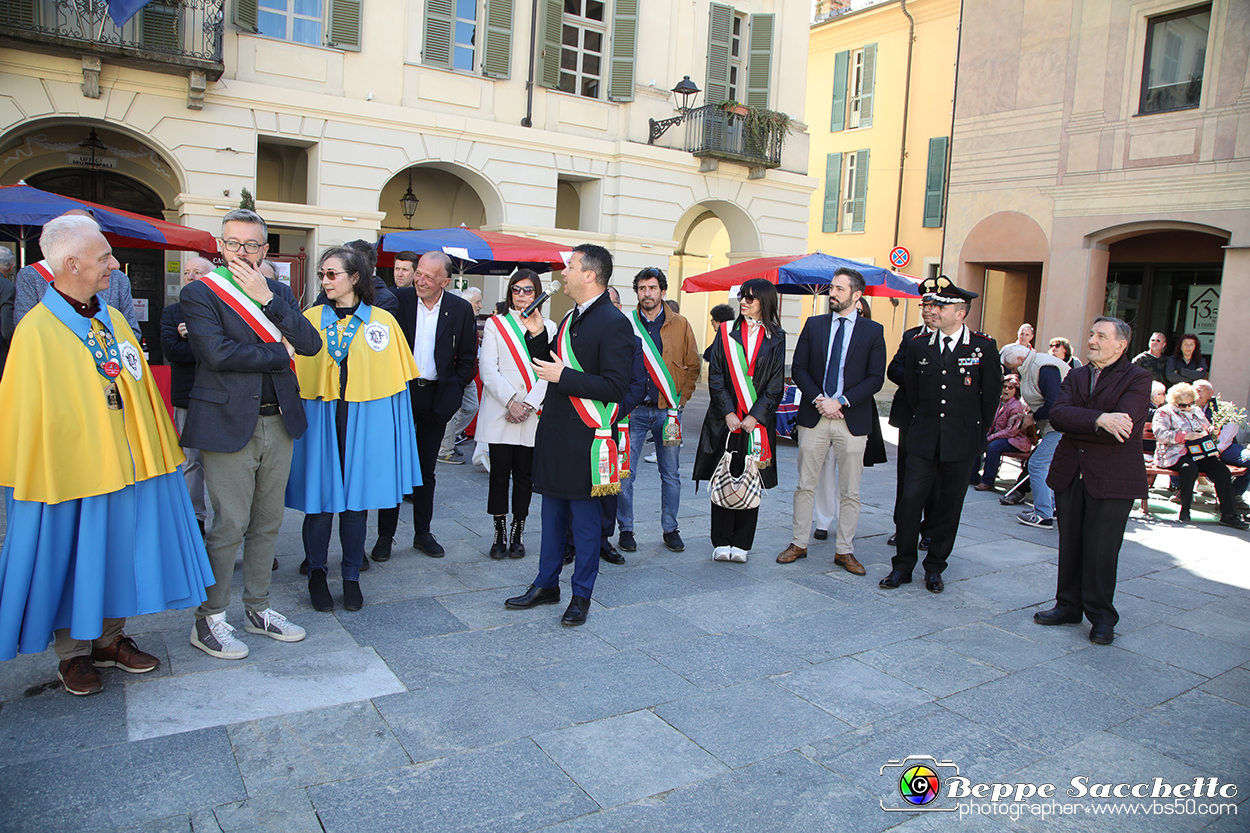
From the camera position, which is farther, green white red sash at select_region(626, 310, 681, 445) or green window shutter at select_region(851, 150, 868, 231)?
green window shutter at select_region(851, 150, 868, 231)

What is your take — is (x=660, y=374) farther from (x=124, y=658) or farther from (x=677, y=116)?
(x=677, y=116)

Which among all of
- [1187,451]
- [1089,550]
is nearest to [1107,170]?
[1187,451]

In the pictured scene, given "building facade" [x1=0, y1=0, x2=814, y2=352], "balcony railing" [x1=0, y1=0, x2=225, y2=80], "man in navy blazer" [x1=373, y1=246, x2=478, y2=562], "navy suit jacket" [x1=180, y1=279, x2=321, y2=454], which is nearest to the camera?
"navy suit jacket" [x1=180, y1=279, x2=321, y2=454]

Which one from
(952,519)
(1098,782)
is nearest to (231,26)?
(952,519)

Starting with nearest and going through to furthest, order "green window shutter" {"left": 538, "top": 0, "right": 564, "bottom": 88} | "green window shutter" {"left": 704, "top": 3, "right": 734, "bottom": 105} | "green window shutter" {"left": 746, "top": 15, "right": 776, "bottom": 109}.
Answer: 1. "green window shutter" {"left": 538, "top": 0, "right": 564, "bottom": 88}
2. "green window shutter" {"left": 704, "top": 3, "right": 734, "bottom": 105}
3. "green window shutter" {"left": 746, "top": 15, "right": 776, "bottom": 109}

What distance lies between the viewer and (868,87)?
23.9 meters

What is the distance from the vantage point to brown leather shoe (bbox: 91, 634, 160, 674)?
3.70 meters

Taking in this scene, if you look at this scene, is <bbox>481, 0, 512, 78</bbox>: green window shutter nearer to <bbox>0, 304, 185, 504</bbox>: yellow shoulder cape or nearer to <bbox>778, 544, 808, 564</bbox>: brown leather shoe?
<bbox>778, 544, 808, 564</bbox>: brown leather shoe

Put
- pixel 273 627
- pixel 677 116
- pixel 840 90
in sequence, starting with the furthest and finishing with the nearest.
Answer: pixel 840 90 < pixel 677 116 < pixel 273 627

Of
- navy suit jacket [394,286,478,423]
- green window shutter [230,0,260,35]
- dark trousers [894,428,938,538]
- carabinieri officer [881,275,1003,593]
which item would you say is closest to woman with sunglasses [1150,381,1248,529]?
dark trousers [894,428,938,538]

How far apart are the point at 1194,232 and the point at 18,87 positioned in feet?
58.6

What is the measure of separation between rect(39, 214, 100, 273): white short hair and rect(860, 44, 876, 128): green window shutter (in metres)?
23.3

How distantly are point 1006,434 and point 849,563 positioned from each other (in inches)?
175

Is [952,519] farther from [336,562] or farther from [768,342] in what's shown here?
[336,562]
